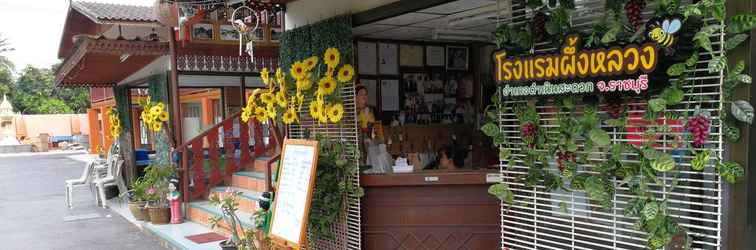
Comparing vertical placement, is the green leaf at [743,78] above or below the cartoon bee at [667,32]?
below

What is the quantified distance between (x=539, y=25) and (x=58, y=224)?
7.74m

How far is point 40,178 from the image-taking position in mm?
14586

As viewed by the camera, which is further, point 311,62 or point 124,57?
point 124,57

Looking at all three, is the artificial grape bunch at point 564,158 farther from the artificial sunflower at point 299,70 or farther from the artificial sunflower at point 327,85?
the artificial sunflower at point 299,70

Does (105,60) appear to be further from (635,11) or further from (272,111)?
(635,11)

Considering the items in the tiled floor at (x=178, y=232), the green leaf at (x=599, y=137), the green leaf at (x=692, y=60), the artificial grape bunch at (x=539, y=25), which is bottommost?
the tiled floor at (x=178, y=232)

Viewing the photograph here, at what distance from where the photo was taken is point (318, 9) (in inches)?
193

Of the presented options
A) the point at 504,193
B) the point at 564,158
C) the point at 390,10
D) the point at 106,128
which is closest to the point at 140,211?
the point at 390,10

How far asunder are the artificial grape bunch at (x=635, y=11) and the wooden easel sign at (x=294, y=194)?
2444 millimetres

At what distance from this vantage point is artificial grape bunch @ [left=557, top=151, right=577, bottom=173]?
2.87 meters

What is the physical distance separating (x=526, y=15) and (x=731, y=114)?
1.18 m

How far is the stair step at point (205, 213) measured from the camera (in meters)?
A: 6.52

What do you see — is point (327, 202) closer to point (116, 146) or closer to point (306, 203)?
point (306, 203)

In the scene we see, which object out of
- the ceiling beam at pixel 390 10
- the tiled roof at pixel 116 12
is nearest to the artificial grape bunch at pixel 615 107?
the ceiling beam at pixel 390 10
